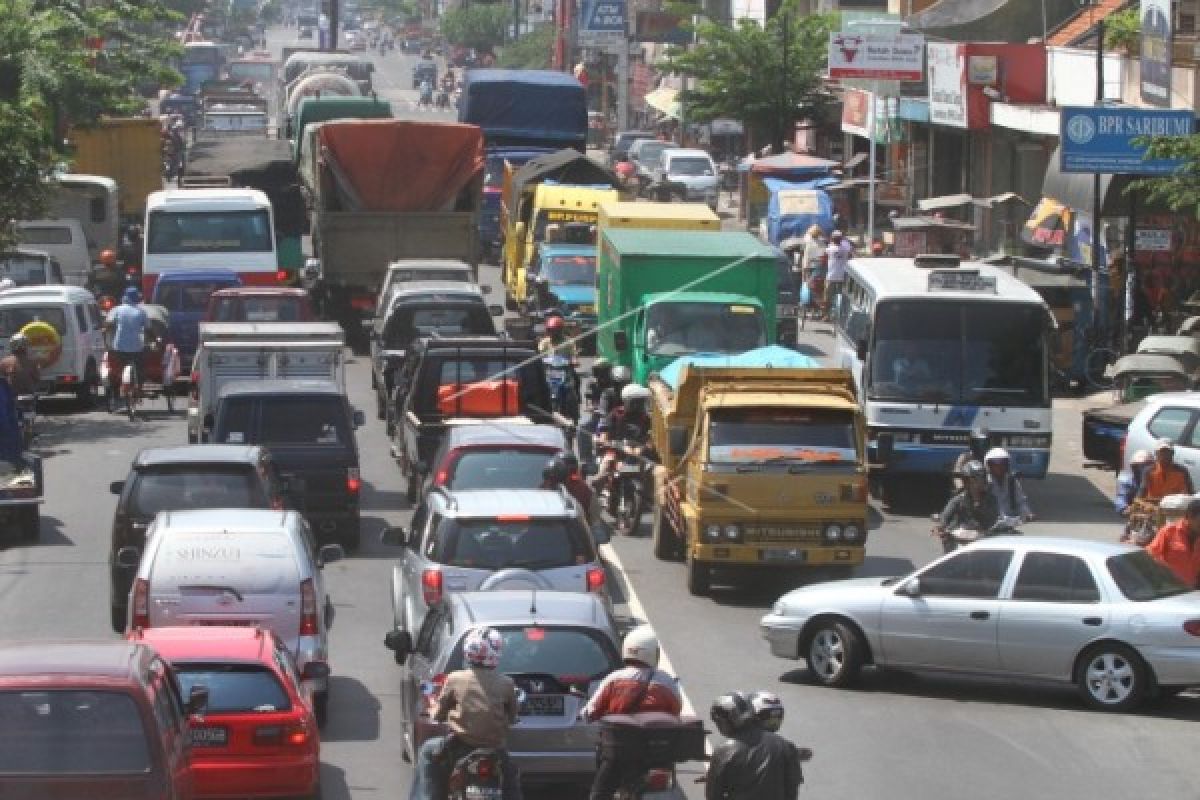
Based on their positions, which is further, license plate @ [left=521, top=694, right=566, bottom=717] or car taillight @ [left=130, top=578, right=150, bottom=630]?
car taillight @ [left=130, top=578, right=150, bottom=630]

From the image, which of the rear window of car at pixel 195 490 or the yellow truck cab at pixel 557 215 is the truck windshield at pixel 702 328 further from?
the yellow truck cab at pixel 557 215

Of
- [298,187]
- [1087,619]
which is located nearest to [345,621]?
[1087,619]

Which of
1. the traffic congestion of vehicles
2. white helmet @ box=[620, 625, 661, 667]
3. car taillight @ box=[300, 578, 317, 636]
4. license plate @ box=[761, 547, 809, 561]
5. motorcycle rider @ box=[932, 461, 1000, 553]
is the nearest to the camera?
white helmet @ box=[620, 625, 661, 667]

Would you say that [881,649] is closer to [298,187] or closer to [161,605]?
[161,605]

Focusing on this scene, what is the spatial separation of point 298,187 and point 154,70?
8658 mm

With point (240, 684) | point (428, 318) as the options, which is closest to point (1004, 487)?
point (240, 684)

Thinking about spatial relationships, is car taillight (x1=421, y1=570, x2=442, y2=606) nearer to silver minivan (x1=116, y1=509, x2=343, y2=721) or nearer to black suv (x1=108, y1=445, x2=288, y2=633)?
silver minivan (x1=116, y1=509, x2=343, y2=721)

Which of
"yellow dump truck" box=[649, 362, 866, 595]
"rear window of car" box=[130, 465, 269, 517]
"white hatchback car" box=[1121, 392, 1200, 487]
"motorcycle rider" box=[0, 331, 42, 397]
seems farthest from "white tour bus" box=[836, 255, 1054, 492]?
"motorcycle rider" box=[0, 331, 42, 397]

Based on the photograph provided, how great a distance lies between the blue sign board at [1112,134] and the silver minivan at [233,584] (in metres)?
23.2

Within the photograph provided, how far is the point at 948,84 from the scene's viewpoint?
190 feet

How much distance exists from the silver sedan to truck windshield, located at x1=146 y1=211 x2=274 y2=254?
78.3 ft

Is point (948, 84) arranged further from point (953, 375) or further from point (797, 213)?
point (953, 375)

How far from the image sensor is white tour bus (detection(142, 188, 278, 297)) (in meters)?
41.8

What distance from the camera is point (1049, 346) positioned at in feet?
95.5
